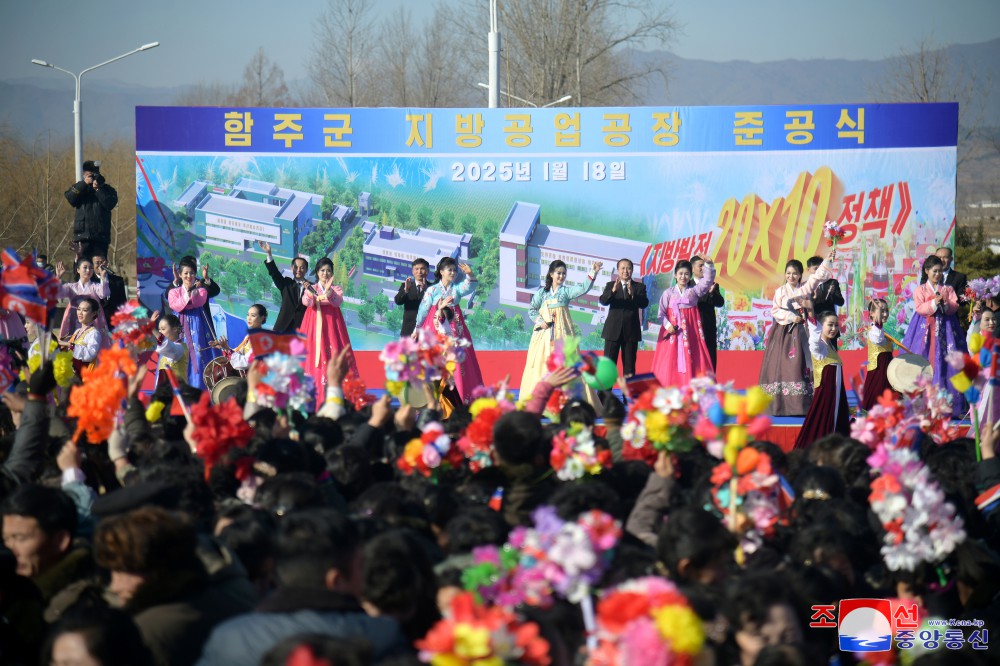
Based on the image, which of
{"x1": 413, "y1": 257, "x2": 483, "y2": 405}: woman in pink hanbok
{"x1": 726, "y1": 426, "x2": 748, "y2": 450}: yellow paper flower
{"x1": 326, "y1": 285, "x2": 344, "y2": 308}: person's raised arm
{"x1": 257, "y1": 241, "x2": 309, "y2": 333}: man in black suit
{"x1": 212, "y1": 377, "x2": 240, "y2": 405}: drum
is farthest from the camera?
{"x1": 257, "y1": 241, "x2": 309, "y2": 333}: man in black suit

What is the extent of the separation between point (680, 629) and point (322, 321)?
780cm

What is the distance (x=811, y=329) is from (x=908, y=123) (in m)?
4.51

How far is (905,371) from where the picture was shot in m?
7.83

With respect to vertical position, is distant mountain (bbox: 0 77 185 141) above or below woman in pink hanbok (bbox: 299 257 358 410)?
above

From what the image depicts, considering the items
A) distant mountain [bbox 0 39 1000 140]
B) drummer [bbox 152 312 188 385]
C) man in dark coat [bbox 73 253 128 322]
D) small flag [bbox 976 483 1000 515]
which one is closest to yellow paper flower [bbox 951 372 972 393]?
small flag [bbox 976 483 1000 515]

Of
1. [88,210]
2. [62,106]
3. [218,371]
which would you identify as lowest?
[218,371]

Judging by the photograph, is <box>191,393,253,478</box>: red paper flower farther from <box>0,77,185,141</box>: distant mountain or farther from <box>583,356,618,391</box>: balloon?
<box>0,77,185,141</box>: distant mountain

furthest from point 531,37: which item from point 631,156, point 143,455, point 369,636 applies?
point 369,636

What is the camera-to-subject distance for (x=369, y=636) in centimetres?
231

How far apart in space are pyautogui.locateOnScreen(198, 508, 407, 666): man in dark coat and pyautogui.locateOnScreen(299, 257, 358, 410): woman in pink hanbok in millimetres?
6889

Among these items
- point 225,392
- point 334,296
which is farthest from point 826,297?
point 225,392

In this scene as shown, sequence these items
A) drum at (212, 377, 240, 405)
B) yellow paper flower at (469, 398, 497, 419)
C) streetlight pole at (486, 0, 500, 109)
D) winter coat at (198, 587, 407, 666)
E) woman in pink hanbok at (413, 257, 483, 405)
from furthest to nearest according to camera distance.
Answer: streetlight pole at (486, 0, 500, 109) → woman in pink hanbok at (413, 257, 483, 405) → drum at (212, 377, 240, 405) → yellow paper flower at (469, 398, 497, 419) → winter coat at (198, 587, 407, 666)

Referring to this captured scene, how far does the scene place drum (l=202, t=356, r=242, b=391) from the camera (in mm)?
8664

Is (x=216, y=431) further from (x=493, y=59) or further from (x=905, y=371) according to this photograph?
(x=493, y=59)
